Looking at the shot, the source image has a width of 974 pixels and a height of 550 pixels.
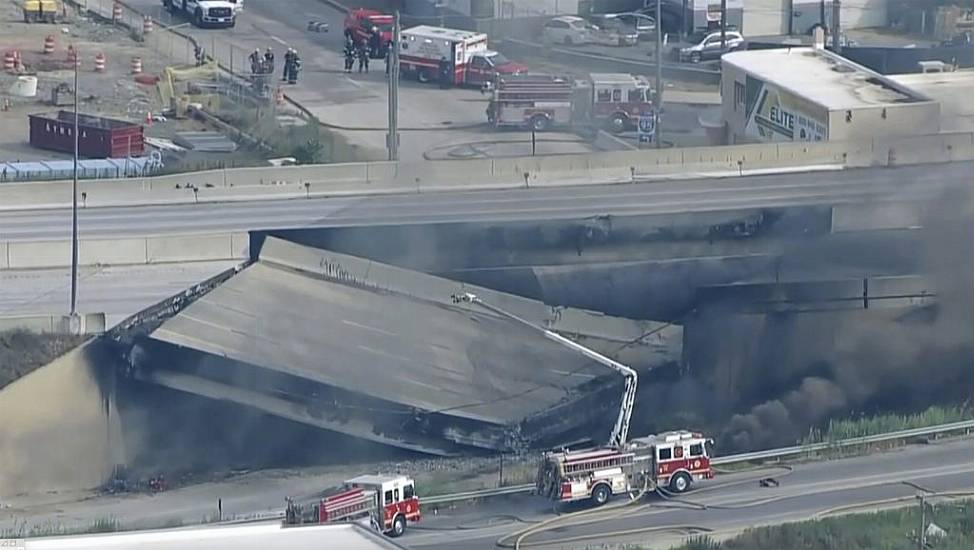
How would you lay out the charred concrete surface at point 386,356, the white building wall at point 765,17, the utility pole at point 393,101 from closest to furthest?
1. the charred concrete surface at point 386,356
2. the utility pole at point 393,101
3. the white building wall at point 765,17

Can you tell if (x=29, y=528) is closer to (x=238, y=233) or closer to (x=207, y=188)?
(x=238, y=233)

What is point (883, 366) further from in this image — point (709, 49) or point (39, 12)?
point (39, 12)

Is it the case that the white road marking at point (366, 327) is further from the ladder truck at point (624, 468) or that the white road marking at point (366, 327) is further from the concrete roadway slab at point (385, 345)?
the ladder truck at point (624, 468)

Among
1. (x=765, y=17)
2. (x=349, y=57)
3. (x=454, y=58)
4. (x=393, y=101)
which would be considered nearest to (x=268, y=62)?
(x=349, y=57)

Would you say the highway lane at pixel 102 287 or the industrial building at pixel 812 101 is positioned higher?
the industrial building at pixel 812 101

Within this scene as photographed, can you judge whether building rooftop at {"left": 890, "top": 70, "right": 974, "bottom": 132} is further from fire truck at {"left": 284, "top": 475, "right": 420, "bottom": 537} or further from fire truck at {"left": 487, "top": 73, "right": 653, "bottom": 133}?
fire truck at {"left": 284, "top": 475, "right": 420, "bottom": 537}

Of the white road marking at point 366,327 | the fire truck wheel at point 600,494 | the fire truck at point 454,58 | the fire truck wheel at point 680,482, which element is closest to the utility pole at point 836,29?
the fire truck at point 454,58
